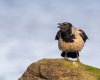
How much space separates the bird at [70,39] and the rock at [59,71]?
5.53 ft

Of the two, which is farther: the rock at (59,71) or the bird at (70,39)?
the bird at (70,39)

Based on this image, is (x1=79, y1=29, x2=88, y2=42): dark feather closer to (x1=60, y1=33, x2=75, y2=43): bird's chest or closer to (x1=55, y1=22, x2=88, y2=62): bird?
(x1=55, y1=22, x2=88, y2=62): bird

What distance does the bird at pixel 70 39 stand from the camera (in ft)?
115

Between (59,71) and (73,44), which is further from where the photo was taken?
(73,44)

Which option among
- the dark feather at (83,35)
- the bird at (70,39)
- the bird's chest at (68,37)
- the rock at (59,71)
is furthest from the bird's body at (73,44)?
the rock at (59,71)

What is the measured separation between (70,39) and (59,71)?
3631mm

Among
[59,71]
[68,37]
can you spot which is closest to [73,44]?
[68,37]

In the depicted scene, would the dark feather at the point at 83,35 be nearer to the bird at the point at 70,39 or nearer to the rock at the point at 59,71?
the bird at the point at 70,39

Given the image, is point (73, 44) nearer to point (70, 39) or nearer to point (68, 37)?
point (70, 39)

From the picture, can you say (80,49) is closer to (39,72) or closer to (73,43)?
(73,43)

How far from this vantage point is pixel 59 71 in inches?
1282

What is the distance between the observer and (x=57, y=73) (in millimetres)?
32562

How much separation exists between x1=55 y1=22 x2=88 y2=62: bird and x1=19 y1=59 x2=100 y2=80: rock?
1.69 m

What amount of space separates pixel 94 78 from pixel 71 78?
167cm
